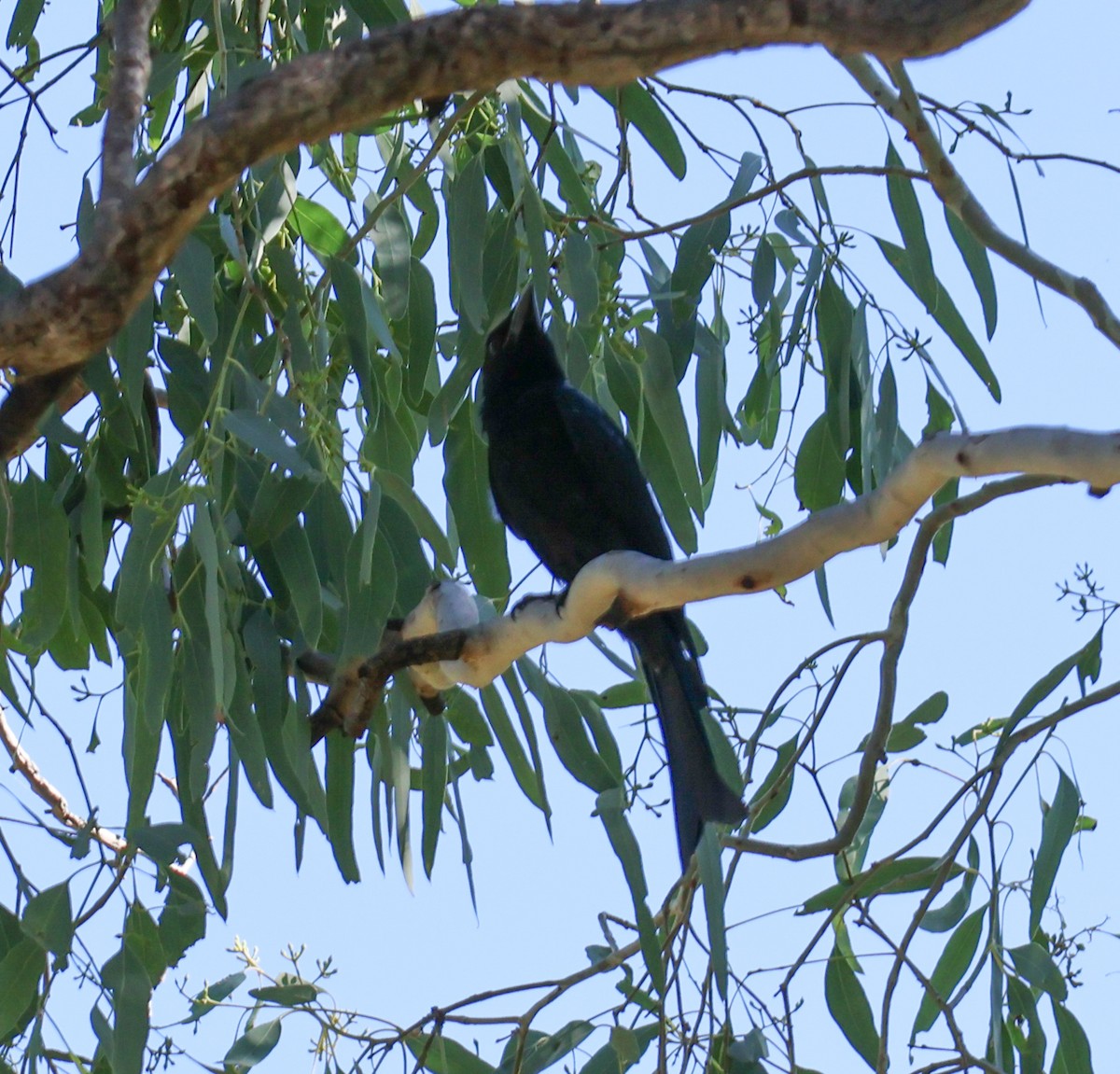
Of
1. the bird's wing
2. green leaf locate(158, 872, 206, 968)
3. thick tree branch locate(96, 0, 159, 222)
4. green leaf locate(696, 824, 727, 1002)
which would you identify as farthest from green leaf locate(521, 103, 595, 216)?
green leaf locate(158, 872, 206, 968)

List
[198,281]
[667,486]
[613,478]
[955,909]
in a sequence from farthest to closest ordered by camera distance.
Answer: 1. [613,478]
2. [667,486]
3. [955,909]
4. [198,281]

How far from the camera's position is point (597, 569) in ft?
5.26

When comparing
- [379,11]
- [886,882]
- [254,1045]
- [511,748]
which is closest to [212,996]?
[254,1045]

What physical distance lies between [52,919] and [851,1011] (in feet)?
3.42

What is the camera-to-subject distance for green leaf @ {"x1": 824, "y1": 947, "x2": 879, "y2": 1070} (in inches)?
82.0

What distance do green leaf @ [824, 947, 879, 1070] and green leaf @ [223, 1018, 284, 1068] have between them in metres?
0.74

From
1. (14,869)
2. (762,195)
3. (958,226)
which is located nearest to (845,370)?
(958,226)

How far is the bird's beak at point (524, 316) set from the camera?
2938 mm

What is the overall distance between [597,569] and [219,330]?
0.82 meters

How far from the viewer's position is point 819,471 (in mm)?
2250

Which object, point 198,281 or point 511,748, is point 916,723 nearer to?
point 511,748

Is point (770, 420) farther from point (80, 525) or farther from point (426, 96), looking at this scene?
point (426, 96)

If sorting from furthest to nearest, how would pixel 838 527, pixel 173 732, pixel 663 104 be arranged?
pixel 663 104 → pixel 173 732 → pixel 838 527

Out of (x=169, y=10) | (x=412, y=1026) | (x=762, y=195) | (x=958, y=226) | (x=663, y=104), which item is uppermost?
(x=169, y=10)
